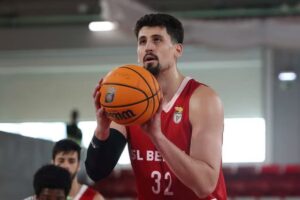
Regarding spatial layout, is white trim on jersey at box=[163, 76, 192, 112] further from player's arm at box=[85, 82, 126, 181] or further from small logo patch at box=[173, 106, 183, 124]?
player's arm at box=[85, 82, 126, 181]

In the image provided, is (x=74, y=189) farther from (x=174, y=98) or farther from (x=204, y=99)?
(x=204, y=99)

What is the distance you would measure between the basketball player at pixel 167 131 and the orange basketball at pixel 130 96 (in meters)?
0.25

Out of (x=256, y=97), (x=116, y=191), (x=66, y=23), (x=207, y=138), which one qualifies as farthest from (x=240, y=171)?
(x=207, y=138)

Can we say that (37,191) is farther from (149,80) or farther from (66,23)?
(66,23)

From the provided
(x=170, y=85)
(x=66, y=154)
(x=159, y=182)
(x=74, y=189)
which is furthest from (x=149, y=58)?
(x=74, y=189)

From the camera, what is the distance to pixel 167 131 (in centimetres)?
327

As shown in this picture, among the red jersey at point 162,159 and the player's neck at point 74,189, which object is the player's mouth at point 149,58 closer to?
the red jersey at point 162,159

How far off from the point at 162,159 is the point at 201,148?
0.90 feet

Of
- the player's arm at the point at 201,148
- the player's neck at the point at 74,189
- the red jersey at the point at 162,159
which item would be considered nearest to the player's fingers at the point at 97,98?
the player's arm at the point at 201,148

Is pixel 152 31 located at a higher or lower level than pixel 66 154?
higher

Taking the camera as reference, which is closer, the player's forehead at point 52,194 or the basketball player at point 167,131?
the basketball player at point 167,131

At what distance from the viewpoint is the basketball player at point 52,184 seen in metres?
4.50

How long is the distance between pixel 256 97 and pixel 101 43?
315 centimetres

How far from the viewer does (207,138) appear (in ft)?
10.2
